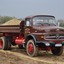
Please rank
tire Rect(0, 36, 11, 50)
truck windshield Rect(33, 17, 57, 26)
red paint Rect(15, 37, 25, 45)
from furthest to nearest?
1. tire Rect(0, 36, 11, 50)
2. red paint Rect(15, 37, 25, 45)
3. truck windshield Rect(33, 17, 57, 26)

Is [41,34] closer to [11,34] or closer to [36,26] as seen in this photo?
[36,26]

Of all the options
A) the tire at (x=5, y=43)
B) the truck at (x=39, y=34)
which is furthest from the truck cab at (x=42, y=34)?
the tire at (x=5, y=43)

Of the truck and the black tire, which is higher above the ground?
the truck

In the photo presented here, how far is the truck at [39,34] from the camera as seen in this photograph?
18906 mm

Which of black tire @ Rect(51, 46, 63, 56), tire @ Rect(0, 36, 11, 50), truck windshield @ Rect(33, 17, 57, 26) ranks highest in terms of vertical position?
truck windshield @ Rect(33, 17, 57, 26)

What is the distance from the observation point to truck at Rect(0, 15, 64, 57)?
18906mm

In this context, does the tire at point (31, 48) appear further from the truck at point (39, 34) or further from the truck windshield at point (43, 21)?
the truck windshield at point (43, 21)

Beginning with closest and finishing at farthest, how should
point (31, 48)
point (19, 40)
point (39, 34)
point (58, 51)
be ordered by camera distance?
point (39, 34) → point (31, 48) → point (58, 51) → point (19, 40)

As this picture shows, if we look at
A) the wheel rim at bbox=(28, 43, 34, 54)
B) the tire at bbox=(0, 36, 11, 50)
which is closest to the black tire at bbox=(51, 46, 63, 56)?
the wheel rim at bbox=(28, 43, 34, 54)

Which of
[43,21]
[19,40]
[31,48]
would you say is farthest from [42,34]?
[19,40]

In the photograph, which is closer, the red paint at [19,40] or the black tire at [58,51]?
the black tire at [58,51]

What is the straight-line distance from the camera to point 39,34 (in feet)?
62.1

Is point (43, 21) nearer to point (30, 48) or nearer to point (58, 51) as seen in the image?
point (30, 48)

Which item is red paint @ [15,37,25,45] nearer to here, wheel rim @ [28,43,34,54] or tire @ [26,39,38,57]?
tire @ [26,39,38,57]
